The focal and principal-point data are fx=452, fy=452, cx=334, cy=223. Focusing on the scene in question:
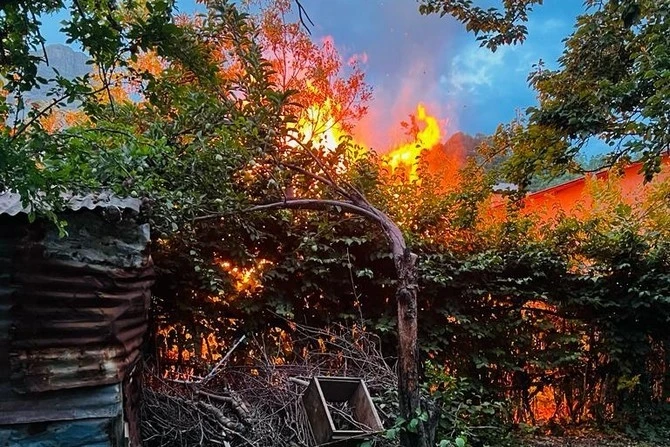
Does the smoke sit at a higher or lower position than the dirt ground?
higher

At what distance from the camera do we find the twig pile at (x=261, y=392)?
3225 mm

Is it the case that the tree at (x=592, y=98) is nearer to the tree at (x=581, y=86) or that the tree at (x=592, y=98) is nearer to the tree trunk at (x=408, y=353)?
the tree at (x=581, y=86)

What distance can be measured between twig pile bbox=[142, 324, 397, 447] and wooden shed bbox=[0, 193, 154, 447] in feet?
2.70

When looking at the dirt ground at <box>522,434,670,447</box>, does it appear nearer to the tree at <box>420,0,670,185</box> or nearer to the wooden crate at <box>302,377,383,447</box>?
the wooden crate at <box>302,377,383,447</box>

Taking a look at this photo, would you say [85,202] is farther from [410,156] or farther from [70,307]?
[410,156]

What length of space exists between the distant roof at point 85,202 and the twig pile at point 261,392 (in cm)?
171

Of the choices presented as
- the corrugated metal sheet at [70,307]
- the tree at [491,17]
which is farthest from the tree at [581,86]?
the corrugated metal sheet at [70,307]

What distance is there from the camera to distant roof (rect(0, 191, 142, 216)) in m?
2.20

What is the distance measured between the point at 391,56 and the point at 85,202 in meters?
8.96

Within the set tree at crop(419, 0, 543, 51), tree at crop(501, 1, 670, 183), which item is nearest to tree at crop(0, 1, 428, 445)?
tree at crop(419, 0, 543, 51)

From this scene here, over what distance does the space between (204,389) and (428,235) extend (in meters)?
2.63

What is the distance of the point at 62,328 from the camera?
2.34 metres

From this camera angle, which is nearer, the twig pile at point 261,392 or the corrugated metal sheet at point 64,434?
the corrugated metal sheet at point 64,434

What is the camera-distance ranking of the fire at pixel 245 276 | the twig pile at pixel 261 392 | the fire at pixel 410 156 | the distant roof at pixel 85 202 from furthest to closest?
the fire at pixel 410 156, the fire at pixel 245 276, the twig pile at pixel 261 392, the distant roof at pixel 85 202
